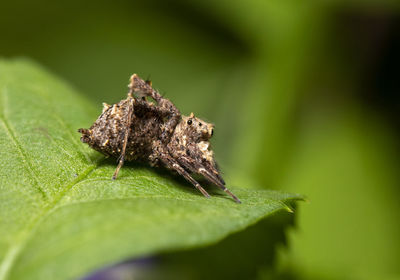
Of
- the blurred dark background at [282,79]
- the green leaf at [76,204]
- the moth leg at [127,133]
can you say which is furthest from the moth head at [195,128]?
the blurred dark background at [282,79]

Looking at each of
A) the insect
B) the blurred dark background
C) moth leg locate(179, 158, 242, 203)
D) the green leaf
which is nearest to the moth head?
the insect

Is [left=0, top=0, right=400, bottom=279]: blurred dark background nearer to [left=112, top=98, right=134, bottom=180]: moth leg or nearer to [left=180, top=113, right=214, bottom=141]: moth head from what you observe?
[left=180, top=113, right=214, bottom=141]: moth head

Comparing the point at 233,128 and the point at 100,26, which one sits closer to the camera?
the point at 233,128

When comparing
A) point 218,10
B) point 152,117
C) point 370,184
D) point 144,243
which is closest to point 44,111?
point 152,117

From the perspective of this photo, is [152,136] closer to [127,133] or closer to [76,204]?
[127,133]

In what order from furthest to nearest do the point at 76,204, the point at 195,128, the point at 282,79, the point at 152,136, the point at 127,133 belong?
the point at 282,79, the point at 195,128, the point at 152,136, the point at 127,133, the point at 76,204

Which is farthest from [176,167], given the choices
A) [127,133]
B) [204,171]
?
[127,133]

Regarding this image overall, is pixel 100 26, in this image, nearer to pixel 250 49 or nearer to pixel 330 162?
pixel 250 49
